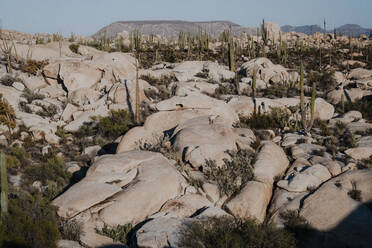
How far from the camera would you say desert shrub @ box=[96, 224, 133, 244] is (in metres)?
6.32

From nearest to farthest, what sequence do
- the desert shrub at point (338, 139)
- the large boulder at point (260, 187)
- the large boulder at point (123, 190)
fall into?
the large boulder at point (123, 190) → the large boulder at point (260, 187) → the desert shrub at point (338, 139)

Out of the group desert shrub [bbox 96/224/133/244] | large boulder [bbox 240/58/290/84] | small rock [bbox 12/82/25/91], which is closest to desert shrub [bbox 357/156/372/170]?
desert shrub [bbox 96/224/133/244]

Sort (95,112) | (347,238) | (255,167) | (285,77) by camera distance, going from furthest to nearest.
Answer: (285,77) < (95,112) < (255,167) < (347,238)

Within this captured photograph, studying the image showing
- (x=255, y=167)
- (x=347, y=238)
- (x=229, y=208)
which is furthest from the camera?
(x=255, y=167)

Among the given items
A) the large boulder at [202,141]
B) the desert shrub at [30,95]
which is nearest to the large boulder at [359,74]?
the large boulder at [202,141]

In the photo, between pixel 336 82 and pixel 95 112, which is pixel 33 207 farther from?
pixel 336 82

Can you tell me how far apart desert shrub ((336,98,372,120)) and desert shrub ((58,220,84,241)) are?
13.1 metres

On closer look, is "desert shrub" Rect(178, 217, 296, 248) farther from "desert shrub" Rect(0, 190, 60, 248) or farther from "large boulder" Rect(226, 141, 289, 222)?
"desert shrub" Rect(0, 190, 60, 248)

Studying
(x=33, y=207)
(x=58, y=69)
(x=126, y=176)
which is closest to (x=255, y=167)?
(x=126, y=176)

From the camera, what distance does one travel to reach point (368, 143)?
10.3m

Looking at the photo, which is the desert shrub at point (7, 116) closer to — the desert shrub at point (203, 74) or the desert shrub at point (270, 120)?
the desert shrub at point (270, 120)

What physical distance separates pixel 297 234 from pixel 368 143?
558cm

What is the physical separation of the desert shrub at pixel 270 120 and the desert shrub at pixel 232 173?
11.9 ft

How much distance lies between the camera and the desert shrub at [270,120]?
12773 mm
